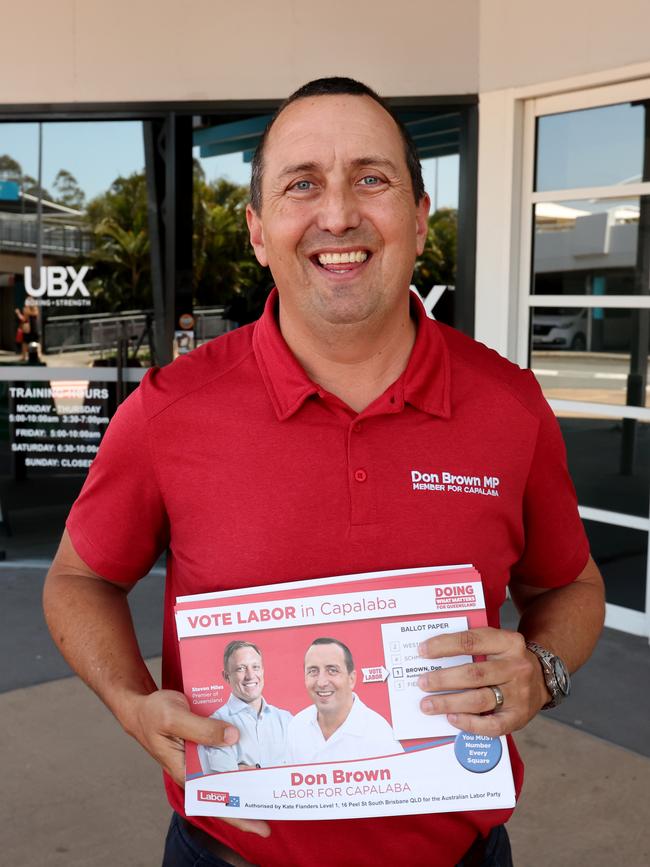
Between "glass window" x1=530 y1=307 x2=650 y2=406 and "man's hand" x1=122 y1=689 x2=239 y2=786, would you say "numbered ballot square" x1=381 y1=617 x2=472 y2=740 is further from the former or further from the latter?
"glass window" x1=530 y1=307 x2=650 y2=406

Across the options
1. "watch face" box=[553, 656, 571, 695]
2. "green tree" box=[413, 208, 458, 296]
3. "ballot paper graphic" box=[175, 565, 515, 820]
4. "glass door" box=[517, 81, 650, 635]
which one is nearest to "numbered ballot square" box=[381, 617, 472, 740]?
"ballot paper graphic" box=[175, 565, 515, 820]

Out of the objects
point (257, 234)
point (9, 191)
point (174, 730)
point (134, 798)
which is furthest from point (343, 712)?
point (9, 191)

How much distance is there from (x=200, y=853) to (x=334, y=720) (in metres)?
0.36

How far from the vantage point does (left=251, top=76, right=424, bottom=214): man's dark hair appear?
160cm

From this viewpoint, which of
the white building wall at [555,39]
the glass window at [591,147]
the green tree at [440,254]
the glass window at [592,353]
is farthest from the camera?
the green tree at [440,254]

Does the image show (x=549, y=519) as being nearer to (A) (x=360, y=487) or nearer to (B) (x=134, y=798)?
(A) (x=360, y=487)

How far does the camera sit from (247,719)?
1437mm

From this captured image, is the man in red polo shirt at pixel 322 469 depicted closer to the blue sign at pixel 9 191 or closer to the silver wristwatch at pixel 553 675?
the silver wristwatch at pixel 553 675

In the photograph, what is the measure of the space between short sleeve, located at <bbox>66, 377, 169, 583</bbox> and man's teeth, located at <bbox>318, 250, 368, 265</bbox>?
36 cm

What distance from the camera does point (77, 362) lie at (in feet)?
20.0

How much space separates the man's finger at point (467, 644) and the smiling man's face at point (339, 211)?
50 cm

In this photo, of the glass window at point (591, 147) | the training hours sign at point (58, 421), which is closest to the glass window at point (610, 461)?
the glass window at point (591, 147)

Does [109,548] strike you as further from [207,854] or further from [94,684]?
[207,854]

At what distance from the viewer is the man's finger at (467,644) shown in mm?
1397
